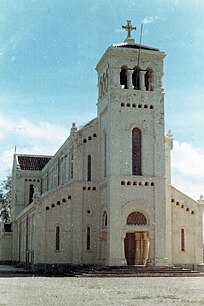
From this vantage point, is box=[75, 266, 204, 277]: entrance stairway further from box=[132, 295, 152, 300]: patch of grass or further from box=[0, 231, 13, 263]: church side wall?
box=[0, 231, 13, 263]: church side wall

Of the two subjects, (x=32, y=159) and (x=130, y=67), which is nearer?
(x=130, y=67)

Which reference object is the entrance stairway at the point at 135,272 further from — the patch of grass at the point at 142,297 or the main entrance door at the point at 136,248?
the patch of grass at the point at 142,297

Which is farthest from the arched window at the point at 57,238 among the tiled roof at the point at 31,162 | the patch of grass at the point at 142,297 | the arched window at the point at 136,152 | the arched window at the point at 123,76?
the tiled roof at the point at 31,162

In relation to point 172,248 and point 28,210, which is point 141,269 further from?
point 28,210

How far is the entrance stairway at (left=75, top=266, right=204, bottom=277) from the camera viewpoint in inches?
1347

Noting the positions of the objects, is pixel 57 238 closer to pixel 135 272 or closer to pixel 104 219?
pixel 104 219

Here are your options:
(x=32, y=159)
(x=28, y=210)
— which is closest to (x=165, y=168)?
(x=28, y=210)

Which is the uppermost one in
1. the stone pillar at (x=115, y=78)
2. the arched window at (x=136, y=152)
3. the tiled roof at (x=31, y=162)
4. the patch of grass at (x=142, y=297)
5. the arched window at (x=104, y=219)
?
the stone pillar at (x=115, y=78)

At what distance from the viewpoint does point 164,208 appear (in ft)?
131

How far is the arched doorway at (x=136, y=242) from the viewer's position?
1555 inches

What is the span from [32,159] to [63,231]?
85.4ft

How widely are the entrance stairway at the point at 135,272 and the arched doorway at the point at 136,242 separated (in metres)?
3.32

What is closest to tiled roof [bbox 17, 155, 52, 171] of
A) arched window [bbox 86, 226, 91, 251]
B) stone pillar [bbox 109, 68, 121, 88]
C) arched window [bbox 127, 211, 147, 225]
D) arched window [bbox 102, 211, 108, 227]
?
arched window [bbox 86, 226, 91, 251]

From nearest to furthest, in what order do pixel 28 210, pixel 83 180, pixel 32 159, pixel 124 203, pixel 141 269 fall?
pixel 141 269, pixel 124 203, pixel 83 180, pixel 28 210, pixel 32 159
